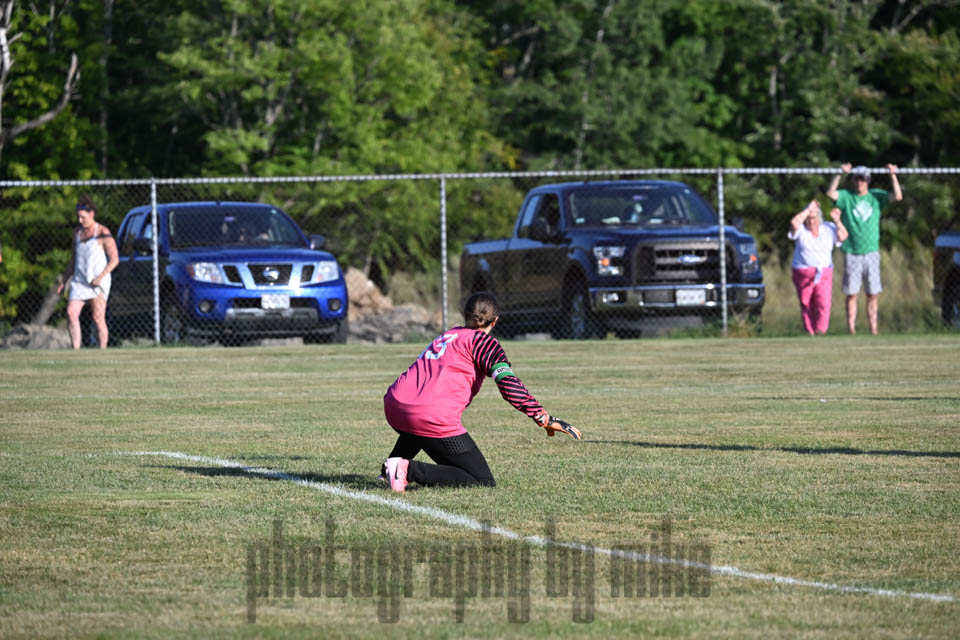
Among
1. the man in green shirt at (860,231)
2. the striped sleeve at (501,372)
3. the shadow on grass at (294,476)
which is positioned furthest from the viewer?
the man in green shirt at (860,231)

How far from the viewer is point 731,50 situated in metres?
47.3

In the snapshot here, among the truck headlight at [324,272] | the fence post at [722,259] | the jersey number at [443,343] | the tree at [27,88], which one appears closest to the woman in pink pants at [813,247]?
the fence post at [722,259]

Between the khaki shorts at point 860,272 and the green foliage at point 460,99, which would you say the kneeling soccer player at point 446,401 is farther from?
the green foliage at point 460,99

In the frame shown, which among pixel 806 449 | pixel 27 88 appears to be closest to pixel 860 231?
pixel 806 449

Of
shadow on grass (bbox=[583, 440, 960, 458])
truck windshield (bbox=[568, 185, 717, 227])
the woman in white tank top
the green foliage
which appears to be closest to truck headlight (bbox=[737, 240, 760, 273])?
truck windshield (bbox=[568, 185, 717, 227])

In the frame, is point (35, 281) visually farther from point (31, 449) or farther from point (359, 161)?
point (31, 449)

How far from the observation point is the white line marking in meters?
5.95

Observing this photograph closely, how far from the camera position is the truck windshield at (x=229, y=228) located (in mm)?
21812

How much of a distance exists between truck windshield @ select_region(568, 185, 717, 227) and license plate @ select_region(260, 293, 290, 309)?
3839 mm

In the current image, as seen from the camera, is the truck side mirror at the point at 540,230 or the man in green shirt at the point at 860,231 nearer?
the truck side mirror at the point at 540,230

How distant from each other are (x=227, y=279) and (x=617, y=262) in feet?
15.8

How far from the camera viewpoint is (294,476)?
923 centimetres

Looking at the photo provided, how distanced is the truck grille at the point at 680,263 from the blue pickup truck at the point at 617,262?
12 mm

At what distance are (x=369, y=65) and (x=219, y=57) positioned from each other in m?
3.20
